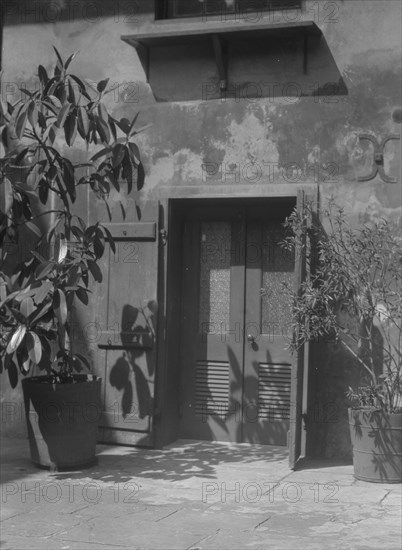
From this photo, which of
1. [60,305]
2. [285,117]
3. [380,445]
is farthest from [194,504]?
[285,117]

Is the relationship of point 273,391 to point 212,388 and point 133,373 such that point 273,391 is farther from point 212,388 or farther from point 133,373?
point 133,373

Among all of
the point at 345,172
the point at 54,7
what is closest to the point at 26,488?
the point at 345,172

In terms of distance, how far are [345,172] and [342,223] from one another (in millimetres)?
484

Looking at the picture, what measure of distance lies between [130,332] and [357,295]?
7.34 feet

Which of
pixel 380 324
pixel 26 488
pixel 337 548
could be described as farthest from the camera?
pixel 380 324

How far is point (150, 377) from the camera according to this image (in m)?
8.26

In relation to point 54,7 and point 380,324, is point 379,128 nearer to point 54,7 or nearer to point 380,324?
point 380,324

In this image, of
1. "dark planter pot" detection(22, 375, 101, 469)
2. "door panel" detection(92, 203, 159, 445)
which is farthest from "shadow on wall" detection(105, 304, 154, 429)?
"dark planter pot" detection(22, 375, 101, 469)

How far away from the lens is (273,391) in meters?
8.35

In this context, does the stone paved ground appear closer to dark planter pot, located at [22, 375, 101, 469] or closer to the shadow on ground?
the shadow on ground

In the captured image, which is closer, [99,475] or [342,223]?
[99,475]

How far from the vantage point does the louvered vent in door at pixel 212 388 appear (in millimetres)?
8500

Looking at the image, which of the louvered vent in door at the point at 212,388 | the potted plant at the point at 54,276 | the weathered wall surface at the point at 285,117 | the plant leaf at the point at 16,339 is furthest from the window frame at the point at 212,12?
the plant leaf at the point at 16,339

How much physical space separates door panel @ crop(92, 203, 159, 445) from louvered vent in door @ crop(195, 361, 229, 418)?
22.2 inches
